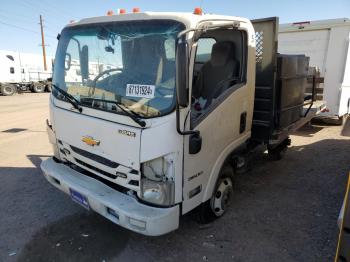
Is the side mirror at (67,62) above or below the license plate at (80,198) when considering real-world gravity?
above

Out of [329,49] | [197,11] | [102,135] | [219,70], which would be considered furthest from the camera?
[329,49]

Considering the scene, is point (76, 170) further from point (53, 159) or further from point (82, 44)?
point (82, 44)

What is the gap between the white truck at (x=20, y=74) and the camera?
20891mm

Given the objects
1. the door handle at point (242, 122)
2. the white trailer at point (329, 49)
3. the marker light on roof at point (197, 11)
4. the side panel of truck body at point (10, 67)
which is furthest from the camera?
the side panel of truck body at point (10, 67)

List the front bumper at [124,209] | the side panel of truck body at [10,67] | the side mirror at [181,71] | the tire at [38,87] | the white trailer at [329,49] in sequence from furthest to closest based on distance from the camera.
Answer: the tire at [38,87], the side panel of truck body at [10,67], the white trailer at [329,49], the front bumper at [124,209], the side mirror at [181,71]

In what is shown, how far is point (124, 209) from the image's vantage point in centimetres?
264

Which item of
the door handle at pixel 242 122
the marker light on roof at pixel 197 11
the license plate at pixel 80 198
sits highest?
the marker light on roof at pixel 197 11

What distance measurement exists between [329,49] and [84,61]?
21.7 ft

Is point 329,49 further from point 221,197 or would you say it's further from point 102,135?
point 102,135

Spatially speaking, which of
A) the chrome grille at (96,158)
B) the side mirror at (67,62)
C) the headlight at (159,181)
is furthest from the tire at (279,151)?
the side mirror at (67,62)

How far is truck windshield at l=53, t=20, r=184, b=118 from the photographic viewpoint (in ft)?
8.67

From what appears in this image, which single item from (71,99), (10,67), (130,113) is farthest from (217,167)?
(10,67)

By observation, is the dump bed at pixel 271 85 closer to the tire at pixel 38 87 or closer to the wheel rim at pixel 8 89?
the wheel rim at pixel 8 89

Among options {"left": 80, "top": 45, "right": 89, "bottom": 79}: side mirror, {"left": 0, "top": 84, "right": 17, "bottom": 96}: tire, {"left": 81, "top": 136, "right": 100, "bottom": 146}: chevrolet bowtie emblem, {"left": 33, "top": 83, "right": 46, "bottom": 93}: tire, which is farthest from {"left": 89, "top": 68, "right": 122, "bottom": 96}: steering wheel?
{"left": 33, "top": 83, "right": 46, "bottom": 93}: tire
